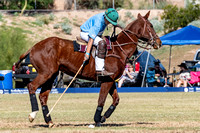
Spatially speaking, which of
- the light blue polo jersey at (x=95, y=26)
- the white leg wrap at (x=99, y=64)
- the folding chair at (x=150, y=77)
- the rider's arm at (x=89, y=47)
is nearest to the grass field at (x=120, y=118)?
the white leg wrap at (x=99, y=64)

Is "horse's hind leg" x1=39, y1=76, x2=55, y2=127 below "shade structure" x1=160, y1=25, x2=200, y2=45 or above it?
above

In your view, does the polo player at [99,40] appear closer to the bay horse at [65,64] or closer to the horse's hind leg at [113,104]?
the bay horse at [65,64]

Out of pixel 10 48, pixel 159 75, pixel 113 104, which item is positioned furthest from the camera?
pixel 10 48

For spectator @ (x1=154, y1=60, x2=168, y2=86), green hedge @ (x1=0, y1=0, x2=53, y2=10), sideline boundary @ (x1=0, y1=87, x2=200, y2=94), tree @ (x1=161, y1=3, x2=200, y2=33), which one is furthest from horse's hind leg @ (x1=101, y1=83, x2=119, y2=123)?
green hedge @ (x1=0, y1=0, x2=53, y2=10)

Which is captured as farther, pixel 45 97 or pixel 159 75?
pixel 159 75

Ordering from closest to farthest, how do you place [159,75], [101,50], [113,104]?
[101,50] → [113,104] → [159,75]

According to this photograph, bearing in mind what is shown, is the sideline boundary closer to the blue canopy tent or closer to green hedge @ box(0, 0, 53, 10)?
the blue canopy tent

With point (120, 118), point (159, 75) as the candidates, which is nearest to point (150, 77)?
point (159, 75)

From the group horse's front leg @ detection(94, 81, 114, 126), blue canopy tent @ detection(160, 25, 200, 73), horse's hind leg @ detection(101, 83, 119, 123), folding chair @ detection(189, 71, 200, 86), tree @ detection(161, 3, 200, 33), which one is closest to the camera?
horse's front leg @ detection(94, 81, 114, 126)

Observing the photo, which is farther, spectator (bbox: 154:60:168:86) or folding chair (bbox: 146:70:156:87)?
spectator (bbox: 154:60:168:86)

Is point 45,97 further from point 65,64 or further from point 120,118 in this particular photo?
point 120,118

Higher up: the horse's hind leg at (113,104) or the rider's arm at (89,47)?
the rider's arm at (89,47)

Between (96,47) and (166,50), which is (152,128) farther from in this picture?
(166,50)

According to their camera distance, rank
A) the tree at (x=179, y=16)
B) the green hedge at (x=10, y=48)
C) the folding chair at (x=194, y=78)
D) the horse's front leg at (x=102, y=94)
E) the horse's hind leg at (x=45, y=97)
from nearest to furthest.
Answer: the horse's front leg at (x=102, y=94) → the horse's hind leg at (x=45, y=97) → the folding chair at (x=194, y=78) → the green hedge at (x=10, y=48) → the tree at (x=179, y=16)
